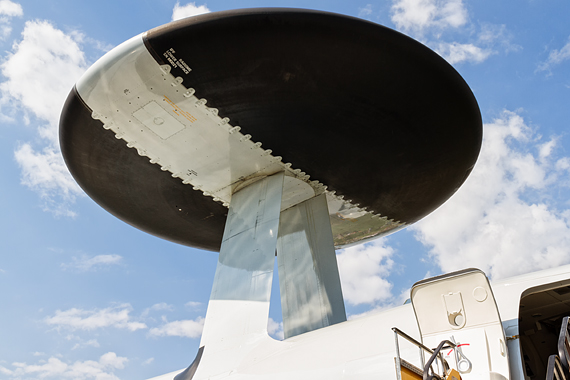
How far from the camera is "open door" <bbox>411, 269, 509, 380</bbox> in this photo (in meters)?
3.61

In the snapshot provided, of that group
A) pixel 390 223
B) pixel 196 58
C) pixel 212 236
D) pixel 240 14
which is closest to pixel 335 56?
pixel 240 14

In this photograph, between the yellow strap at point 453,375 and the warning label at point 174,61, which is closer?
the yellow strap at point 453,375

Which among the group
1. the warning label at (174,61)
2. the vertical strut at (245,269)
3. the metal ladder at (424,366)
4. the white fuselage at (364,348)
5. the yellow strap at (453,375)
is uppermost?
the warning label at (174,61)

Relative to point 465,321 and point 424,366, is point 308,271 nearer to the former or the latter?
point 465,321

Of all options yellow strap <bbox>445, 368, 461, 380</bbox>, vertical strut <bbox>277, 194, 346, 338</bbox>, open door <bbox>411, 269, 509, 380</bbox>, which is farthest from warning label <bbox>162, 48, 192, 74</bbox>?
yellow strap <bbox>445, 368, 461, 380</bbox>

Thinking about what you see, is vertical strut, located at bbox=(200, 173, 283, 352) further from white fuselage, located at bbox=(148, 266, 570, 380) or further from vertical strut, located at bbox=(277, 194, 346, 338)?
vertical strut, located at bbox=(277, 194, 346, 338)

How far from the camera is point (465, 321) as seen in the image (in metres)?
3.98

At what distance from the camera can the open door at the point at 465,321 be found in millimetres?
3609

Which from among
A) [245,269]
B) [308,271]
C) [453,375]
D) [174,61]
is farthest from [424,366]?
[174,61]

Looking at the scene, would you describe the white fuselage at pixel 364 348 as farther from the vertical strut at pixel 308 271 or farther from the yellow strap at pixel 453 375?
the vertical strut at pixel 308 271

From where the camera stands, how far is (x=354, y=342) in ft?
14.5

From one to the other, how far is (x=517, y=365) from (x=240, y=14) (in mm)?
4733

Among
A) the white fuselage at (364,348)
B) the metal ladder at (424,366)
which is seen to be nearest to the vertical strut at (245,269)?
the white fuselage at (364,348)

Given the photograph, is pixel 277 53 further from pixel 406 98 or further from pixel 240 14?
pixel 406 98
